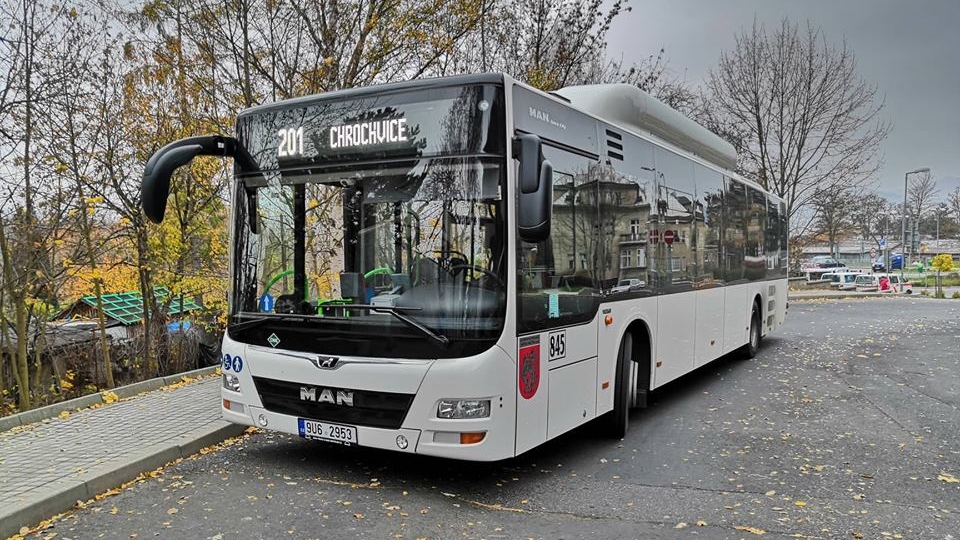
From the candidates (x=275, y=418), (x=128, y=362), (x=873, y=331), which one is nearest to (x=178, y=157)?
(x=275, y=418)

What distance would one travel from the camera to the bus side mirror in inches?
185

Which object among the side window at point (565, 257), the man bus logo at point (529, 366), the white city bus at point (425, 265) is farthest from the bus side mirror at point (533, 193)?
the man bus logo at point (529, 366)

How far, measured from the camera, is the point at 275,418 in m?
5.70

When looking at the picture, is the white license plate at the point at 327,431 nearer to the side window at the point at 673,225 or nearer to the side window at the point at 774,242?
the side window at the point at 673,225

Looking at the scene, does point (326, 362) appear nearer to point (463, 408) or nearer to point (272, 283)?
point (272, 283)

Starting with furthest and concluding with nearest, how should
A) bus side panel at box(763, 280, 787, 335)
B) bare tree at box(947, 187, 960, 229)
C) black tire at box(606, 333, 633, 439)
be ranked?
bare tree at box(947, 187, 960, 229), bus side panel at box(763, 280, 787, 335), black tire at box(606, 333, 633, 439)

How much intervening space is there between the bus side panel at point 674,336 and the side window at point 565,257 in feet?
5.47

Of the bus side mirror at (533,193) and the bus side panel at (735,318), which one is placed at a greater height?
the bus side mirror at (533,193)

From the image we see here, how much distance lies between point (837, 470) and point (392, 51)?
10019mm

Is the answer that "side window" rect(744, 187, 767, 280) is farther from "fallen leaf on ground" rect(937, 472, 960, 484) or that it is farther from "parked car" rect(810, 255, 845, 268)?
"parked car" rect(810, 255, 845, 268)

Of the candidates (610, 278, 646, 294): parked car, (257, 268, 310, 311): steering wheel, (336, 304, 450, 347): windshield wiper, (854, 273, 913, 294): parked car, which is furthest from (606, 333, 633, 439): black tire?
(854, 273, 913, 294): parked car

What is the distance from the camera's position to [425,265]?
16.9 ft

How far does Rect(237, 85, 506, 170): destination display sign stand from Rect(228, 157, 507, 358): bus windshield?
0.10 metres

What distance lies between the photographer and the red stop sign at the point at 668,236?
8068 millimetres
